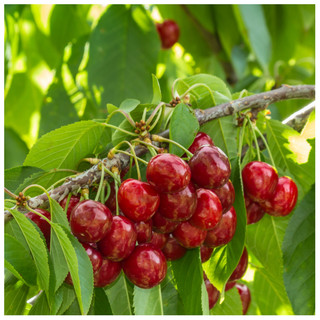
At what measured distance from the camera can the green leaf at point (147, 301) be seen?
1.18 metres

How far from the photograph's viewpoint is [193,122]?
3.99 feet

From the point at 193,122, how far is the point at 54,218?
13.9 inches

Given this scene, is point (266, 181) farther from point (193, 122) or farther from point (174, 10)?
point (174, 10)

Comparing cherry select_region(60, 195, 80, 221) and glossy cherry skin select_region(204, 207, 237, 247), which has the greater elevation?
cherry select_region(60, 195, 80, 221)

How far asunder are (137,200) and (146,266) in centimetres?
14

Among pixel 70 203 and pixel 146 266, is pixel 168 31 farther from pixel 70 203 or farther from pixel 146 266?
pixel 146 266

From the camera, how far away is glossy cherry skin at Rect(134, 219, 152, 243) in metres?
1.14

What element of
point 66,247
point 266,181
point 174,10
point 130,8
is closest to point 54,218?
point 66,247

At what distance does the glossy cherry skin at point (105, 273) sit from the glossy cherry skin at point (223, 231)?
0.20 meters

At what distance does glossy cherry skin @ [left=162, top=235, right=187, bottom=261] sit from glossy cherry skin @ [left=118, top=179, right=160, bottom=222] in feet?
0.46

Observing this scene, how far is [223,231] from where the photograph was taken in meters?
1.17

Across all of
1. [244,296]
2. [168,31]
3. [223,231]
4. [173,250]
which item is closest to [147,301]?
[173,250]

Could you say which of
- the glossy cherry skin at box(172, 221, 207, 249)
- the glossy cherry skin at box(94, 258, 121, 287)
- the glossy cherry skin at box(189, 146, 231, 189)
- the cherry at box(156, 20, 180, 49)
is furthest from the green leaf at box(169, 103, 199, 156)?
the cherry at box(156, 20, 180, 49)

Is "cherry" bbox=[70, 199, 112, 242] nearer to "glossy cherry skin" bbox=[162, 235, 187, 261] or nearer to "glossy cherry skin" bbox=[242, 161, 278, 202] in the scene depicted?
"glossy cherry skin" bbox=[162, 235, 187, 261]
